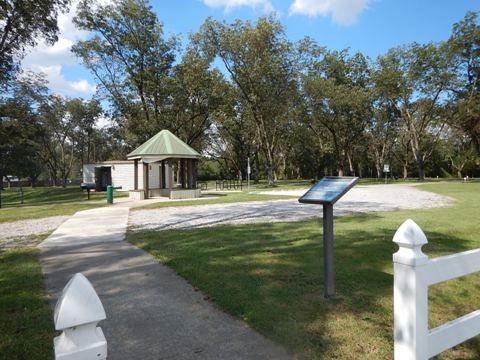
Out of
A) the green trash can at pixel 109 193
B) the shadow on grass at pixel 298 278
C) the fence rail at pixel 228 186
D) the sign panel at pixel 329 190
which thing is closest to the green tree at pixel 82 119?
the fence rail at pixel 228 186

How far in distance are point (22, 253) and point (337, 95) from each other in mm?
32210

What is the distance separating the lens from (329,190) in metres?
4.15

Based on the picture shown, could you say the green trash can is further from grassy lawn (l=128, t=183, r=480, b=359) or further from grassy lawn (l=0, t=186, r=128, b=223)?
grassy lawn (l=128, t=183, r=480, b=359)

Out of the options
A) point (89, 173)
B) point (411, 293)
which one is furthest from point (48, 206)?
point (411, 293)

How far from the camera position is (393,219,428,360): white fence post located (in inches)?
82.7

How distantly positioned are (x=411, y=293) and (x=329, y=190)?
2099mm

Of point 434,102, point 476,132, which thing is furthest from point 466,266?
point 434,102

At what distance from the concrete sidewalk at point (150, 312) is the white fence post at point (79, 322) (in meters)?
1.69

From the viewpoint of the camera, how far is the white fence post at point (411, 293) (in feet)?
6.89

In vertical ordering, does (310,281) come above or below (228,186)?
below

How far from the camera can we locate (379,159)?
52.9m

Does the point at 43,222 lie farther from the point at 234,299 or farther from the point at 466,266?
the point at 466,266

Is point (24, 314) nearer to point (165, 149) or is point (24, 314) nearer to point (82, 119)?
point (165, 149)

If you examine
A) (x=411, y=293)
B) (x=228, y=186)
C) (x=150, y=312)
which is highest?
(x=411, y=293)
